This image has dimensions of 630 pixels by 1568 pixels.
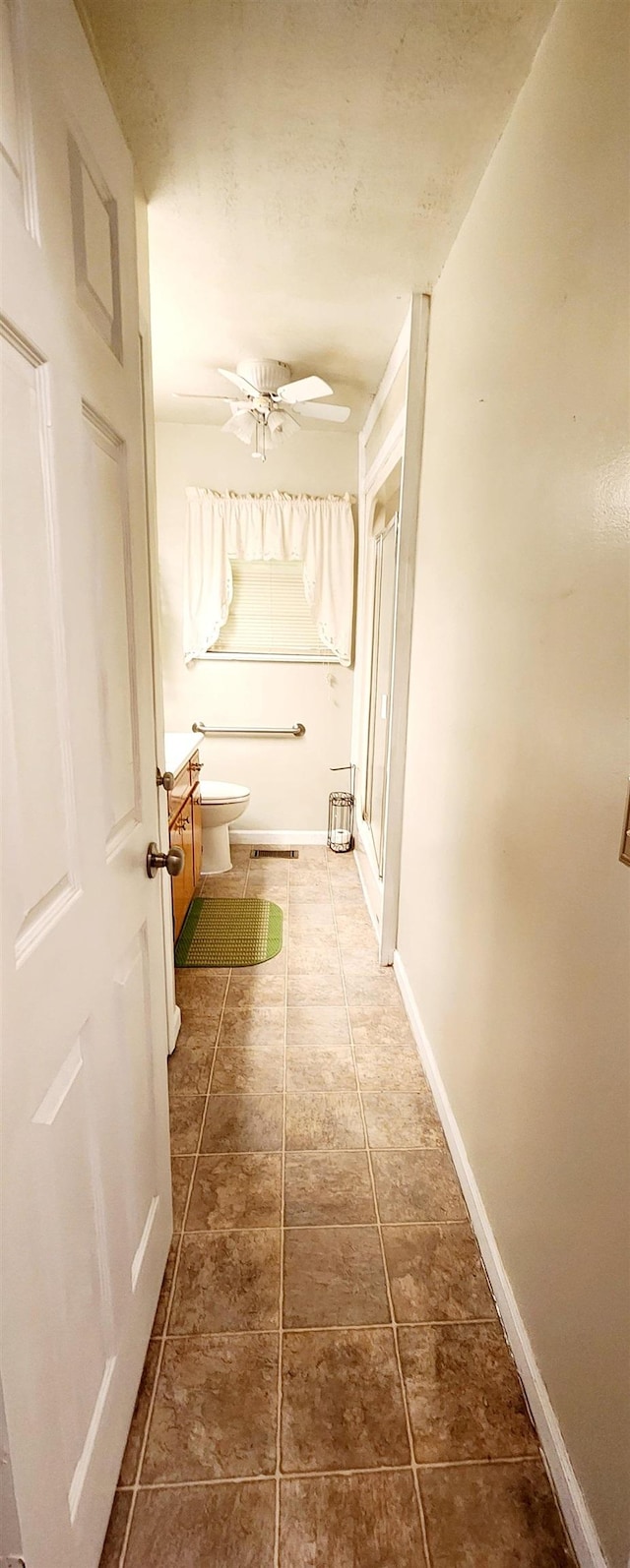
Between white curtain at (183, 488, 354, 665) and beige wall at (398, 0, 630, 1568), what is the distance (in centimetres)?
192

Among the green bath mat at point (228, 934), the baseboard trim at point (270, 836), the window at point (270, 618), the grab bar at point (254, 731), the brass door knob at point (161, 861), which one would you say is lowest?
the green bath mat at point (228, 934)

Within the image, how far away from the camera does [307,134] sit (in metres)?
1.37

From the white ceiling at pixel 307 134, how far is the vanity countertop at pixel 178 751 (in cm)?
155

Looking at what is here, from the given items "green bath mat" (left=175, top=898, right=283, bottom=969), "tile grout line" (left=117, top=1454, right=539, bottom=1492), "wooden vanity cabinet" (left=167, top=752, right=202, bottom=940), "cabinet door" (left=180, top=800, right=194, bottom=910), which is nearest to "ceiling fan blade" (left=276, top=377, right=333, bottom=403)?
"wooden vanity cabinet" (left=167, top=752, right=202, bottom=940)

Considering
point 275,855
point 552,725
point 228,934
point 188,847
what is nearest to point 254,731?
point 275,855

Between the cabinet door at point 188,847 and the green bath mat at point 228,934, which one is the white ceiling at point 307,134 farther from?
the green bath mat at point 228,934

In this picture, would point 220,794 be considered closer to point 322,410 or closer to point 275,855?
point 275,855

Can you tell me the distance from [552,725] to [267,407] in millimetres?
2212

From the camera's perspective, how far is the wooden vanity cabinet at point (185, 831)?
2398 mm

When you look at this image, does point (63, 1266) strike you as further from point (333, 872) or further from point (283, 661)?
point (283, 661)

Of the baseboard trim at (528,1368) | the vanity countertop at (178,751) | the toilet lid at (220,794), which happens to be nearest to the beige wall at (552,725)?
the baseboard trim at (528,1368)

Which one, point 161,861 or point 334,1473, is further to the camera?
point 161,861

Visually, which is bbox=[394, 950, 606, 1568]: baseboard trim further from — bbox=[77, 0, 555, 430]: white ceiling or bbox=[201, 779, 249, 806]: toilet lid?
bbox=[77, 0, 555, 430]: white ceiling

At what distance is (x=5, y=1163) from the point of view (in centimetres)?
57
